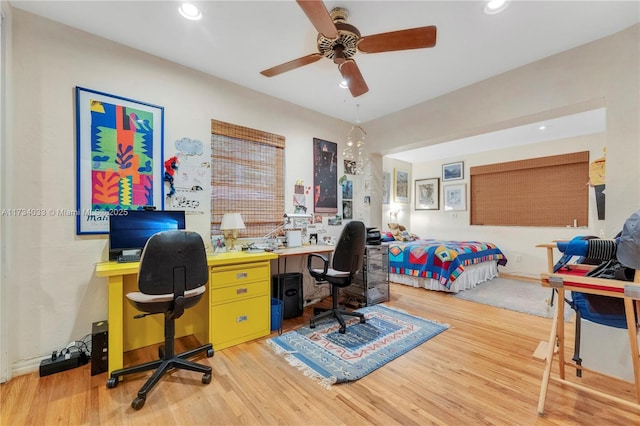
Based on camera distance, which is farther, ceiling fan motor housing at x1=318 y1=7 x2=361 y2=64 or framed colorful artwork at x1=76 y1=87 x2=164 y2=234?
framed colorful artwork at x1=76 y1=87 x2=164 y2=234

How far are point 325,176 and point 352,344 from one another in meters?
2.26

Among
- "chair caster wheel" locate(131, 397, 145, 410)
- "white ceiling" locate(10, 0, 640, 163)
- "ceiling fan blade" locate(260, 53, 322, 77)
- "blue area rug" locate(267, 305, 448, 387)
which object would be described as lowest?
"blue area rug" locate(267, 305, 448, 387)

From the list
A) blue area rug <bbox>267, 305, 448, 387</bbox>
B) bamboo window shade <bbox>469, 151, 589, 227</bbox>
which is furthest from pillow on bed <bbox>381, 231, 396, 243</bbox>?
blue area rug <bbox>267, 305, 448, 387</bbox>

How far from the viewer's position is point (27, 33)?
198 centimetres

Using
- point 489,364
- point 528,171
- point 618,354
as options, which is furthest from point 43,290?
point 528,171

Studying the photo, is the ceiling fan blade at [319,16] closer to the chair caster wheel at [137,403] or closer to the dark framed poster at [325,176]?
the dark framed poster at [325,176]

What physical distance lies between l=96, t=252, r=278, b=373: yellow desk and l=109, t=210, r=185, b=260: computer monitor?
0.17 metres

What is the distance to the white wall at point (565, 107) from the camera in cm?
214

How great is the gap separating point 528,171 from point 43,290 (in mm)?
7102

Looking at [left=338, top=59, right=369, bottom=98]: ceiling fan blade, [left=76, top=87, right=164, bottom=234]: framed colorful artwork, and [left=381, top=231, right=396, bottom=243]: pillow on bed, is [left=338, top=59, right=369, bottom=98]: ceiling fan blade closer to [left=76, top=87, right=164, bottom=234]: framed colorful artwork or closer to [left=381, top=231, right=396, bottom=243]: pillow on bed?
[left=76, top=87, right=164, bottom=234]: framed colorful artwork

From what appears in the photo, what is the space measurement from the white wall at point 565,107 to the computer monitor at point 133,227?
3018 millimetres

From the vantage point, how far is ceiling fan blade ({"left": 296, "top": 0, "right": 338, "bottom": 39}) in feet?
4.52

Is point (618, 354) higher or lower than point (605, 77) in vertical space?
lower

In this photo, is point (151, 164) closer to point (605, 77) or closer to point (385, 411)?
point (385, 411)
